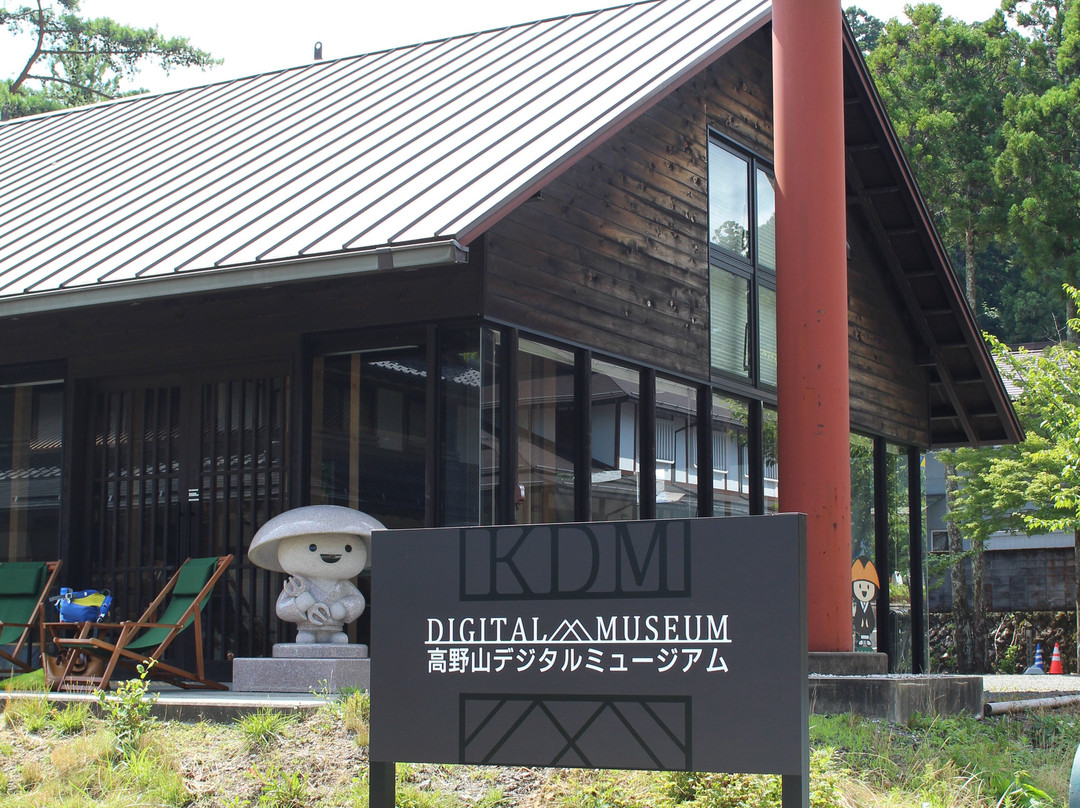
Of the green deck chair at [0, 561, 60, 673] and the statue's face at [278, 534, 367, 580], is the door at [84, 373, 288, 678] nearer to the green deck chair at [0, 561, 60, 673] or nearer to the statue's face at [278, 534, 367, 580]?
→ the green deck chair at [0, 561, 60, 673]

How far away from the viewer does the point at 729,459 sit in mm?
11477

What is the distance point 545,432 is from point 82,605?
3.33 m

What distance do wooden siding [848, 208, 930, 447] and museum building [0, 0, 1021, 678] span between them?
1.26 metres

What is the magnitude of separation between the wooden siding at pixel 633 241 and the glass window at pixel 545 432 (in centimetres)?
23

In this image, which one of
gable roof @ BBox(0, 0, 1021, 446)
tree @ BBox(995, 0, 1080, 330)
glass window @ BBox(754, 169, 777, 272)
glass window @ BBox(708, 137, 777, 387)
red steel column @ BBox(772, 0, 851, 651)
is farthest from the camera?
tree @ BBox(995, 0, 1080, 330)

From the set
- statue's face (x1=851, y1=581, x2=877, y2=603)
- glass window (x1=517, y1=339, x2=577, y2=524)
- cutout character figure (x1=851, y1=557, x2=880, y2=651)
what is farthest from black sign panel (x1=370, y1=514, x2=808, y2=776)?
statue's face (x1=851, y1=581, x2=877, y2=603)

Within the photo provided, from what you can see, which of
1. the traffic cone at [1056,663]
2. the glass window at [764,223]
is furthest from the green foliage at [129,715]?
the traffic cone at [1056,663]

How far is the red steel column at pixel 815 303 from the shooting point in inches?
352

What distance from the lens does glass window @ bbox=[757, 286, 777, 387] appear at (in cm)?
1207

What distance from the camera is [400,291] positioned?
889cm

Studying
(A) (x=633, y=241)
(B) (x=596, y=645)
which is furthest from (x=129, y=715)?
(A) (x=633, y=241)

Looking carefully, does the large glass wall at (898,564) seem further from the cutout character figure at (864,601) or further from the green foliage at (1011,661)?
the green foliage at (1011,661)

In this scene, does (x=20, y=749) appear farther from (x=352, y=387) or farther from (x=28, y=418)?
(x=28, y=418)

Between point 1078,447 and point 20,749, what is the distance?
12.1 m
